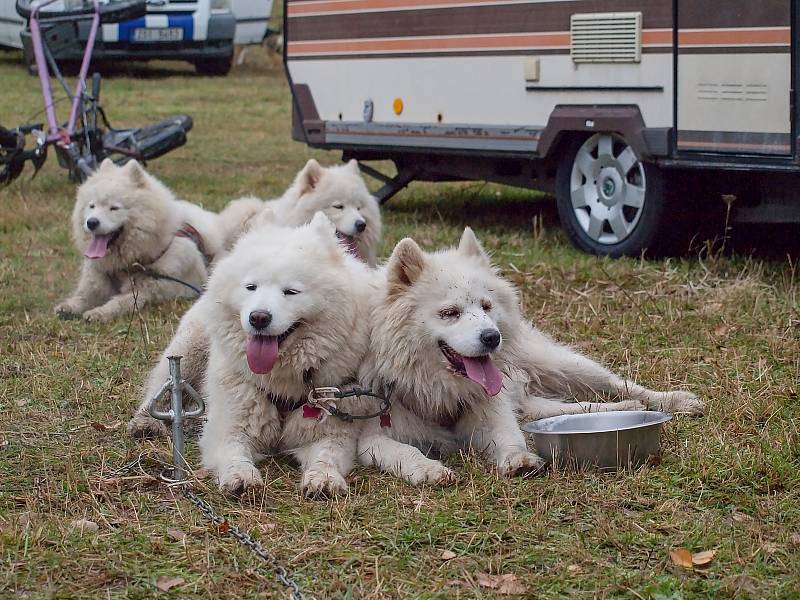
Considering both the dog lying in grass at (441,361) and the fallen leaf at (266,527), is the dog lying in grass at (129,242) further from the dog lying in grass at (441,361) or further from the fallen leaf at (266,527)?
the fallen leaf at (266,527)

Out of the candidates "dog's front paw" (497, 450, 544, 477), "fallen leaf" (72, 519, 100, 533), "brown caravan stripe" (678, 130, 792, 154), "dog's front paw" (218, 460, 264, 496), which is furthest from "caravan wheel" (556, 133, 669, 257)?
"fallen leaf" (72, 519, 100, 533)

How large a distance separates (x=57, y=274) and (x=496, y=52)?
3.81 meters

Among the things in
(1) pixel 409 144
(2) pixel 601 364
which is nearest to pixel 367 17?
(1) pixel 409 144

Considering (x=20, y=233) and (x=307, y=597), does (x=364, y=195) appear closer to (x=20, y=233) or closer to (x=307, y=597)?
(x=20, y=233)

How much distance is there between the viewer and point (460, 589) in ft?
11.9

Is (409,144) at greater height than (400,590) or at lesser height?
greater

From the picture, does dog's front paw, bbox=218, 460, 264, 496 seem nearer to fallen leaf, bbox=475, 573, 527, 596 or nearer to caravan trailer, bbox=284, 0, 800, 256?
fallen leaf, bbox=475, 573, 527, 596

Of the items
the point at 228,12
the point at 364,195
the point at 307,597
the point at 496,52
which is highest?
the point at 228,12

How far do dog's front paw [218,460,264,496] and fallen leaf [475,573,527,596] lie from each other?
107cm

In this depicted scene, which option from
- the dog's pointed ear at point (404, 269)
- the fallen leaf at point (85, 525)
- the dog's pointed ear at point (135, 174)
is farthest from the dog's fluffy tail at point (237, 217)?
the fallen leaf at point (85, 525)

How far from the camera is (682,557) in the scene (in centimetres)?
381

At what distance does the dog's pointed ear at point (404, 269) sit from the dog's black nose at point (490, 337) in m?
0.42

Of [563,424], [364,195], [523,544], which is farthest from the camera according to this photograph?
[364,195]

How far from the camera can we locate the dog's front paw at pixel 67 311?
7750 mm
